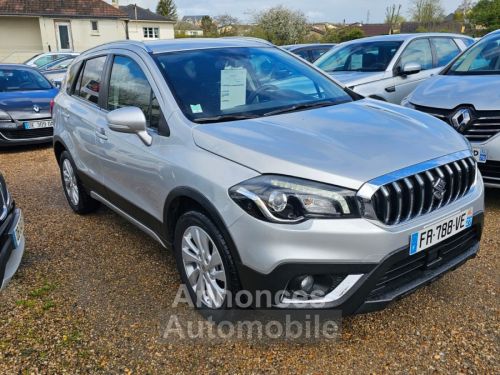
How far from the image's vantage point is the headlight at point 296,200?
2.16m

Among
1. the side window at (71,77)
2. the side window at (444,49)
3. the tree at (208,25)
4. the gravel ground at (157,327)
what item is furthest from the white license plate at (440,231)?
the tree at (208,25)

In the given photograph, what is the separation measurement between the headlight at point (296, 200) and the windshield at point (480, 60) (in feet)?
11.7

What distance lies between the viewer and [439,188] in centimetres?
241

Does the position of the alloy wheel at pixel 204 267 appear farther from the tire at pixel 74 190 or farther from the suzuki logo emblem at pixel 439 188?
the tire at pixel 74 190

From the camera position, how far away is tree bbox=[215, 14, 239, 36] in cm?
4519

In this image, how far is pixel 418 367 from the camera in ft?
7.77

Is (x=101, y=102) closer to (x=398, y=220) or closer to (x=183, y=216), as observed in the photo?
(x=183, y=216)

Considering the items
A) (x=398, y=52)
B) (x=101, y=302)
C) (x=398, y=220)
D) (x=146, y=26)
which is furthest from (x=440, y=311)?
(x=146, y=26)

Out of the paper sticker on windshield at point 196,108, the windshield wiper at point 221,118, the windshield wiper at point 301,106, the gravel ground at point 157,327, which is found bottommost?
the gravel ground at point 157,327

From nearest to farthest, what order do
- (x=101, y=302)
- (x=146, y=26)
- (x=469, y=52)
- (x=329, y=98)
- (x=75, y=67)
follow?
(x=101, y=302) → (x=329, y=98) → (x=75, y=67) → (x=469, y=52) → (x=146, y=26)

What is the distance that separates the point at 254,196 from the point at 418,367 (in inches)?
49.3

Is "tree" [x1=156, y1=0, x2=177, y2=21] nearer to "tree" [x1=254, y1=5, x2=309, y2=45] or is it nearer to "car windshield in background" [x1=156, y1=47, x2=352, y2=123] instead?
"tree" [x1=254, y1=5, x2=309, y2=45]

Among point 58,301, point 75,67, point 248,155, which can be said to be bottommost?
point 58,301

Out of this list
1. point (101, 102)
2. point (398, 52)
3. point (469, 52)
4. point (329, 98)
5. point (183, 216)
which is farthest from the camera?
point (398, 52)
